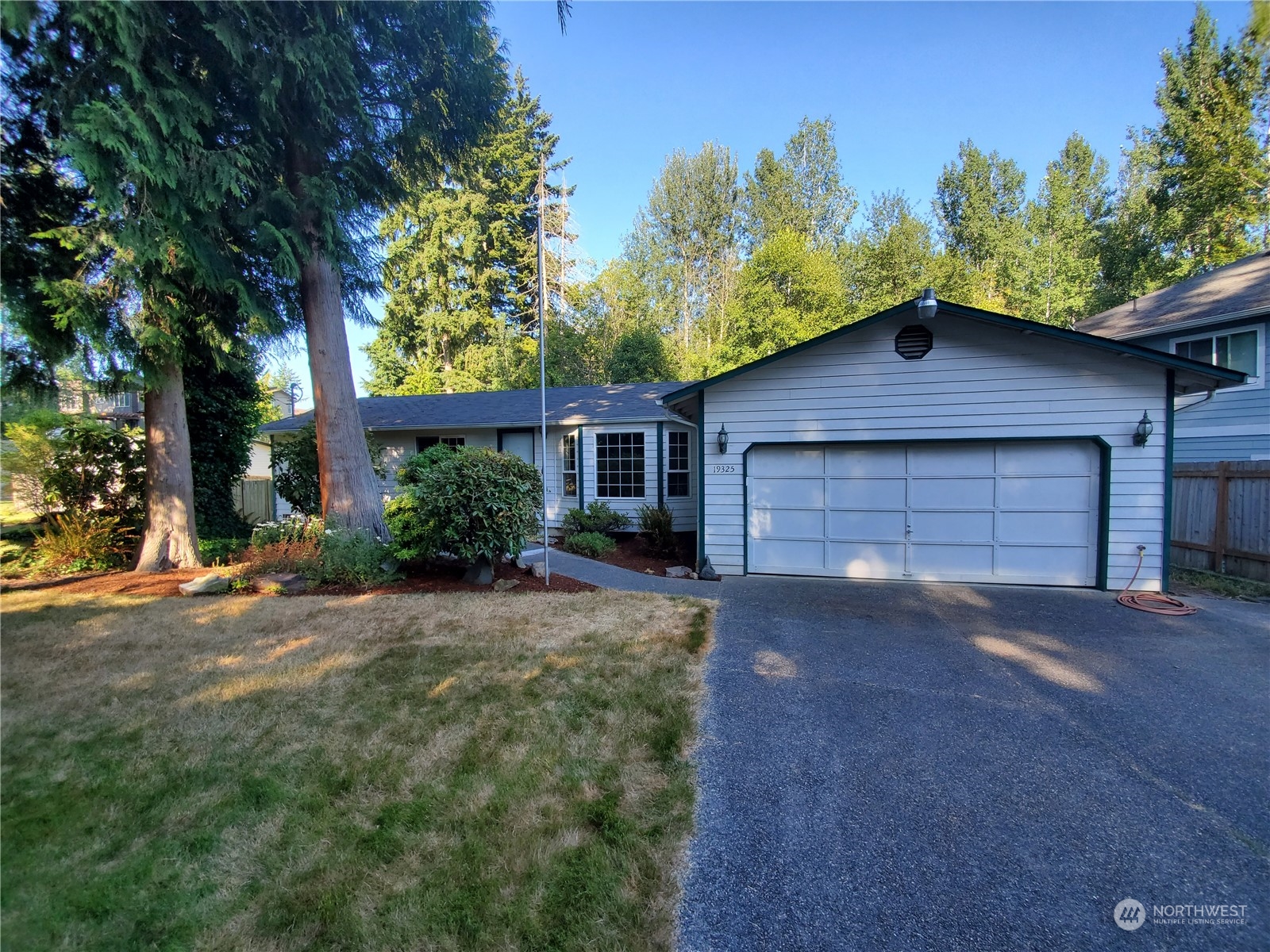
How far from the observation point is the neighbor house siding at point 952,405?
22.2 ft

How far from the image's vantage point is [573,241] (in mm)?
21375

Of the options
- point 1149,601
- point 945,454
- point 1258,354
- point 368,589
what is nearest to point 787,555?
point 945,454

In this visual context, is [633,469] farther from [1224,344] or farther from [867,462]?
[1224,344]

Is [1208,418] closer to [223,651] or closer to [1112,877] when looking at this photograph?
[1112,877]

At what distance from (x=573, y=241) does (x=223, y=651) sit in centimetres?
2012

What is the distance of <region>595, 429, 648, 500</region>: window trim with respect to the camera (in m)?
11.7

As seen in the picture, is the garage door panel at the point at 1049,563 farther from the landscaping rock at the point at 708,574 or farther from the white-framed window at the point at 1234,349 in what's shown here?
the white-framed window at the point at 1234,349

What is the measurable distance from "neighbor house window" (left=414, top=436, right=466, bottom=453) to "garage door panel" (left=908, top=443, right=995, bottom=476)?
10.0 m

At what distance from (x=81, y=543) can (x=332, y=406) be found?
3.34 meters

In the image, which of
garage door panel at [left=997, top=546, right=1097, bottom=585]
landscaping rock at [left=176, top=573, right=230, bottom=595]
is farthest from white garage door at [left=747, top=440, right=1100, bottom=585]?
landscaping rock at [left=176, top=573, right=230, bottom=595]

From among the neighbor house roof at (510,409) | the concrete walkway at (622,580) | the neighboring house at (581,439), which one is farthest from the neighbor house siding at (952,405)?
the neighbor house roof at (510,409)

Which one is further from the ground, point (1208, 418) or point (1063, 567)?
point (1208, 418)

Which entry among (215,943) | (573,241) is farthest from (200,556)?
(573,241)

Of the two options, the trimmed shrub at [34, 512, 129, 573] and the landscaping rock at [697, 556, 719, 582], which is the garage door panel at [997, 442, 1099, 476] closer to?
the landscaping rock at [697, 556, 719, 582]
